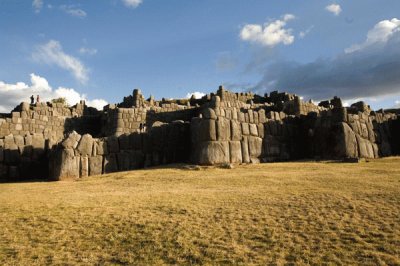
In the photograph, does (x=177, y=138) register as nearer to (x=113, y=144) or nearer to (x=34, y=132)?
(x=113, y=144)

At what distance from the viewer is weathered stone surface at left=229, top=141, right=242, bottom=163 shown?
82.1ft

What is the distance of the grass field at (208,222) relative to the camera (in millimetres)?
9031

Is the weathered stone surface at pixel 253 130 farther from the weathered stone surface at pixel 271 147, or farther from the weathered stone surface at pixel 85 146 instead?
the weathered stone surface at pixel 85 146

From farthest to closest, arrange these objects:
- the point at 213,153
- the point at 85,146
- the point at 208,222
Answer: the point at 213,153 → the point at 85,146 → the point at 208,222

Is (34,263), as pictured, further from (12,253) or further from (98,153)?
(98,153)

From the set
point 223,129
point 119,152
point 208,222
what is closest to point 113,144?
point 119,152

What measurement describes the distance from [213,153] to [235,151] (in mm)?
2229

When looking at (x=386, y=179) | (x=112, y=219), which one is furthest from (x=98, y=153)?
(x=386, y=179)

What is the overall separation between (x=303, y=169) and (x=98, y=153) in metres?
13.6

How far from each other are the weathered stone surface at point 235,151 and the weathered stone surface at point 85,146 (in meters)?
9.65

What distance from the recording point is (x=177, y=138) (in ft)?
87.1

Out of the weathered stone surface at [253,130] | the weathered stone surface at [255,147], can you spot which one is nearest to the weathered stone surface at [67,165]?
the weathered stone surface at [255,147]

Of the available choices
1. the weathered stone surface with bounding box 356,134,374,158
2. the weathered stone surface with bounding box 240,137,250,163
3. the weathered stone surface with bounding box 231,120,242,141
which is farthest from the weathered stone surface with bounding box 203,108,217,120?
the weathered stone surface with bounding box 356,134,374,158

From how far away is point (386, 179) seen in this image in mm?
17703
